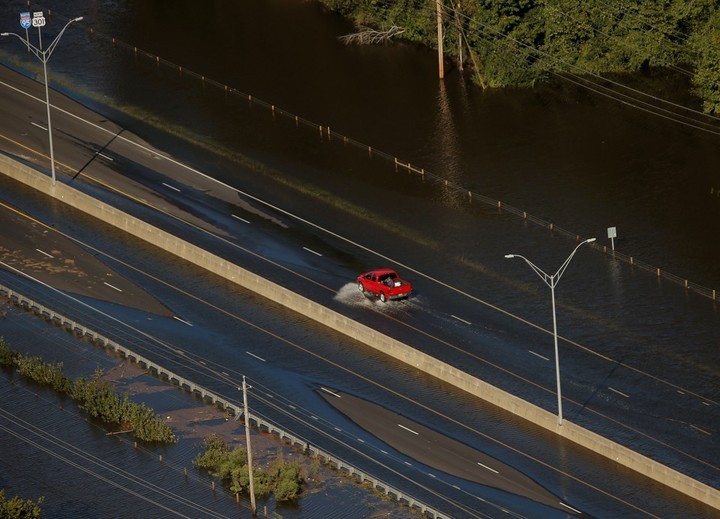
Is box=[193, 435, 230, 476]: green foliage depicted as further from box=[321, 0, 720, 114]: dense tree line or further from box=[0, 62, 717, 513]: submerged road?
box=[321, 0, 720, 114]: dense tree line

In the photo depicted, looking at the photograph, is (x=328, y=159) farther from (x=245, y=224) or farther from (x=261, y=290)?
(x=261, y=290)

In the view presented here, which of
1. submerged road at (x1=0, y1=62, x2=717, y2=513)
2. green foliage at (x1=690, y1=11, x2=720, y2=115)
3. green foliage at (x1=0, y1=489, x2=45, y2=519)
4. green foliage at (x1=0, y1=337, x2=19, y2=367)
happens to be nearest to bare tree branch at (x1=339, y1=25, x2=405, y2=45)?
submerged road at (x1=0, y1=62, x2=717, y2=513)

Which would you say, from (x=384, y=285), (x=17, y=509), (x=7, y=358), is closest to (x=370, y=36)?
(x=384, y=285)

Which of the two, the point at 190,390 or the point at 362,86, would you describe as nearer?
the point at 190,390

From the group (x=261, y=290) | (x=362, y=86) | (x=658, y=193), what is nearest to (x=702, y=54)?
(x=658, y=193)

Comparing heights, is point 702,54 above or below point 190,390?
above

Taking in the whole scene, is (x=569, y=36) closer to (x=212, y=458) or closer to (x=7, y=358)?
(x=7, y=358)
